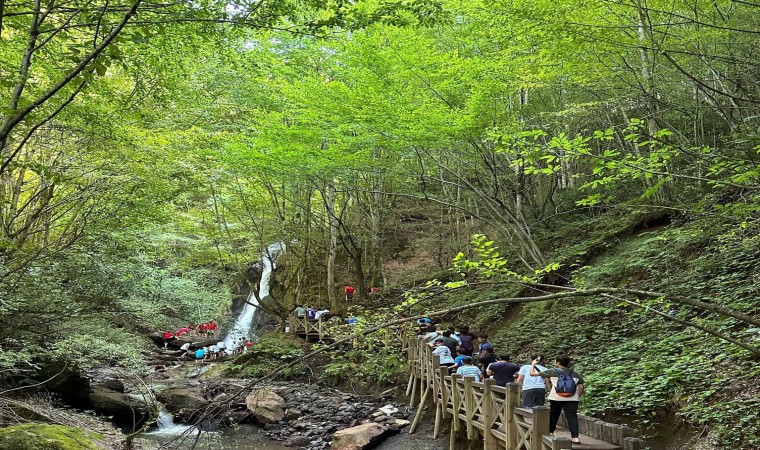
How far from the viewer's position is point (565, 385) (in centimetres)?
619

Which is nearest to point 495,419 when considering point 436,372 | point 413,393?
point 436,372

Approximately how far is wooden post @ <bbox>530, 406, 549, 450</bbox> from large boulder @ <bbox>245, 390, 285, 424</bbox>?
939 centimetres

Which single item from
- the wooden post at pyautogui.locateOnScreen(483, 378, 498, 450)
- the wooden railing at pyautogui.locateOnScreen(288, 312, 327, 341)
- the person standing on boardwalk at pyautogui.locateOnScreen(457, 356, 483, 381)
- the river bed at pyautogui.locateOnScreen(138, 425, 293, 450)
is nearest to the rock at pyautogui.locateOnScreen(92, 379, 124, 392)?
the river bed at pyautogui.locateOnScreen(138, 425, 293, 450)

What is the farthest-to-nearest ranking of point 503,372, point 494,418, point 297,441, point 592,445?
point 297,441, point 503,372, point 494,418, point 592,445

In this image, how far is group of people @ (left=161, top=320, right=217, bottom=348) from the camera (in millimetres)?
26438

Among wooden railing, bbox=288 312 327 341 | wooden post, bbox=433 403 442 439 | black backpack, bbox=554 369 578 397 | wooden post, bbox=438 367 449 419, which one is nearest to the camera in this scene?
black backpack, bbox=554 369 578 397

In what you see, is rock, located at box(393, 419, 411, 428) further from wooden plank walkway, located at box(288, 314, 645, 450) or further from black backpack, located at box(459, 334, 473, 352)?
black backpack, located at box(459, 334, 473, 352)

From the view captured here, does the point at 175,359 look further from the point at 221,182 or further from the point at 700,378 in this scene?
the point at 700,378

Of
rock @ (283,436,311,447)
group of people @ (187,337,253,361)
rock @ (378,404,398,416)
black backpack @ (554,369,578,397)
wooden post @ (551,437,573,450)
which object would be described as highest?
black backpack @ (554,369,578,397)

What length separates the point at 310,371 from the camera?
18.2 m

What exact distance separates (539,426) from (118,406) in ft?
41.7

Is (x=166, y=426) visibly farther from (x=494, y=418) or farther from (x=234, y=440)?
(x=494, y=418)

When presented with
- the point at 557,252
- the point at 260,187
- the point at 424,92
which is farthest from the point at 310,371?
the point at 424,92

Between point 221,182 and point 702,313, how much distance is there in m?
15.8
